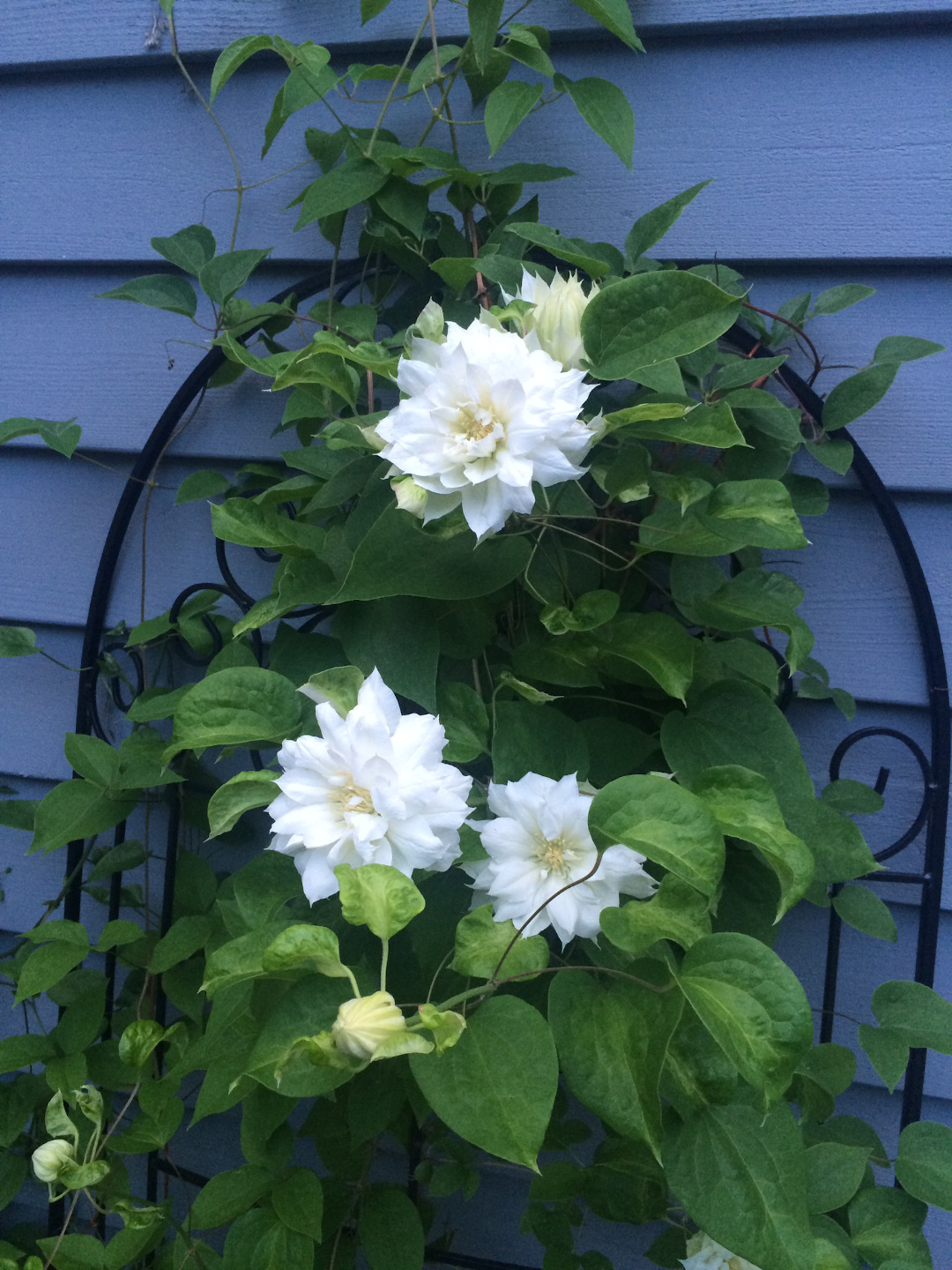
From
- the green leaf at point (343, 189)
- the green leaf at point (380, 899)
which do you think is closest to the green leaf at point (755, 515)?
the green leaf at point (380, 899)

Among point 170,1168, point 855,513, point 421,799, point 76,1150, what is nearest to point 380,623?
point 421,799

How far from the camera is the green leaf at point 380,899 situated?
1.56 feet

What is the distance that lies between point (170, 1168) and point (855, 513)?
1.07m

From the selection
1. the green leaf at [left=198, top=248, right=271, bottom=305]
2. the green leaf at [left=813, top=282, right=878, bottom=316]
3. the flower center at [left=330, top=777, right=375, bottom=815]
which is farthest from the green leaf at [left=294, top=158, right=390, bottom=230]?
the flower center at [left=330, top=777, right=375, bottom=815]

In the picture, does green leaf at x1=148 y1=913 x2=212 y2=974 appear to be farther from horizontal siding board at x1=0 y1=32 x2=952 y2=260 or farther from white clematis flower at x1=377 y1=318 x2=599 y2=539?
horizontal siding board at x1=0 y1=32 x2=952 y2=260

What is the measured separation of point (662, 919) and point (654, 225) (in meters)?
0.57

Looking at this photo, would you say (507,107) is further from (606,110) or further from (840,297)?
(840,297)

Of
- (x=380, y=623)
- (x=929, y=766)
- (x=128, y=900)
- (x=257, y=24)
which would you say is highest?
(x=257, y=24)

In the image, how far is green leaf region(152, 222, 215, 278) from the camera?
888mm

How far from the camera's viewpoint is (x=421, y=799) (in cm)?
54

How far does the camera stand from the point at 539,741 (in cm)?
68

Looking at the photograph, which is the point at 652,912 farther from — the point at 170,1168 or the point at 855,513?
the point at 170,1168

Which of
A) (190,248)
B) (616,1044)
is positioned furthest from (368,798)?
(190,248)

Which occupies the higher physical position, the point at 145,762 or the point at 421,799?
the point at 421,799
